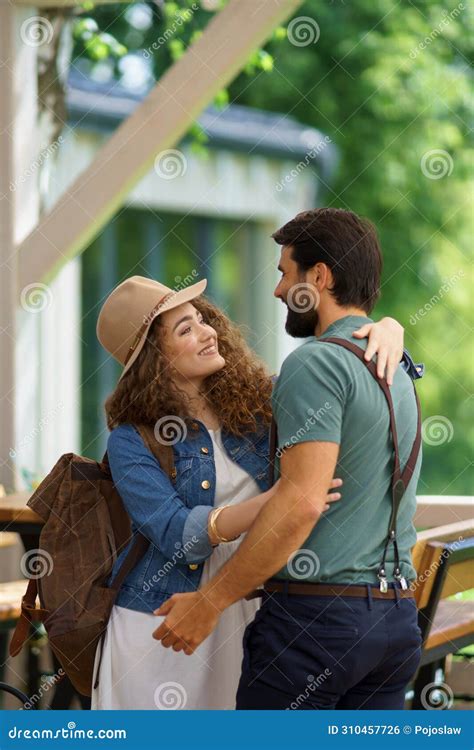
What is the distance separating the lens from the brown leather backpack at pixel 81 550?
8.93 ft

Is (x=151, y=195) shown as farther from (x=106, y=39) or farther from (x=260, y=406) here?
(x=260, y=406)

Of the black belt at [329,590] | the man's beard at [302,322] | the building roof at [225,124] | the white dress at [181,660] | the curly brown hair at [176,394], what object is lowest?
the white dress at [181,660]

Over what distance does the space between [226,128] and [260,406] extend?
24.9ft

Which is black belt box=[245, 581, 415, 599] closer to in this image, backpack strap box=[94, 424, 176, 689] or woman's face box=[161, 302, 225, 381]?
backpack strap box=[94, 424, 176, 689]

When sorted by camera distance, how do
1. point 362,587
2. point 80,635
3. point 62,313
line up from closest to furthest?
1. point 362,587
2. point 80,635
3. point 62,313

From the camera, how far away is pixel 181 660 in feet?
8.89

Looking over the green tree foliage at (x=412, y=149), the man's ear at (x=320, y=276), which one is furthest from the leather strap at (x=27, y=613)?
the green tree foliage at (x=412, y=149)

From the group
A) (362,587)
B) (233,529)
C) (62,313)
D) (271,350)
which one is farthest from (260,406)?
(271,350)

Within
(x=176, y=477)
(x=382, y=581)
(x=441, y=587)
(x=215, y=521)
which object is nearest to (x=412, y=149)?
(x=441, y=587)

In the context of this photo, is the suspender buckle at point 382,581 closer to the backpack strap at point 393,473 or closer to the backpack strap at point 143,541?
the backpack strap at point 393,473

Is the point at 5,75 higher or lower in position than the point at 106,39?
lower

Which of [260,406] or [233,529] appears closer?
[233,529]

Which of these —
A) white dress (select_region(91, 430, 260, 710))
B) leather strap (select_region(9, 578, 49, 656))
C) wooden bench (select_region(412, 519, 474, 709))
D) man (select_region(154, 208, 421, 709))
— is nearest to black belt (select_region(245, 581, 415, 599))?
man (select_region(154, 208, 421, 709))

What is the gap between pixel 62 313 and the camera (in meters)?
8.57
